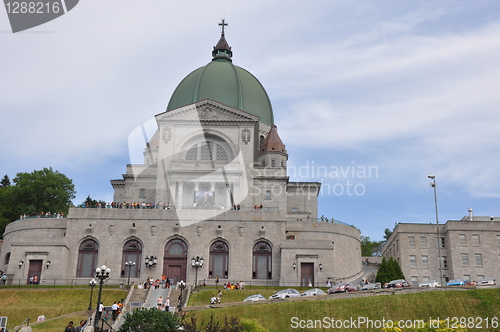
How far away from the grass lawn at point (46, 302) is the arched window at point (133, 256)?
840cm

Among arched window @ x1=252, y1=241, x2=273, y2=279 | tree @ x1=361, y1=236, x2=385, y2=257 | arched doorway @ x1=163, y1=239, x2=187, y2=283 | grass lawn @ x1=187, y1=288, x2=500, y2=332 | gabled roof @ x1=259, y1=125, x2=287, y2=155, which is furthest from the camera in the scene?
tree @ x1=361, y1=236, x2=385, y2=257

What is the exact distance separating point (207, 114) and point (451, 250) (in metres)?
34.1

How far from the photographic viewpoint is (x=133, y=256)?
212 ft

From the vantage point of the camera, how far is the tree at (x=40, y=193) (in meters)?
86.9

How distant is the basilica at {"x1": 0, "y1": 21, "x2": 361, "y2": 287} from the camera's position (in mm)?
63344

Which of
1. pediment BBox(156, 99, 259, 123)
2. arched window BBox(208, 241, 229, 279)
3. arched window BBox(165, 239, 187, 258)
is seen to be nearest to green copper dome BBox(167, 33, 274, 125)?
pediment BBox(156, 99, 259, 123)

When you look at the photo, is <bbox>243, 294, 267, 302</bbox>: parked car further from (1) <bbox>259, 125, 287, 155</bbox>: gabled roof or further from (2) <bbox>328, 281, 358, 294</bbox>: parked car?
(1) <bbox>259, 125, 287, 155</bbox>: gabled roof

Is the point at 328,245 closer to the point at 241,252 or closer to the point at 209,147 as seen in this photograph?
the point at 241,252

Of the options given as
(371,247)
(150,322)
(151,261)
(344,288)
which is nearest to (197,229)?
(151,261)

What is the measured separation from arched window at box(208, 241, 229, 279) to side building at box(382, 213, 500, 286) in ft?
69.9

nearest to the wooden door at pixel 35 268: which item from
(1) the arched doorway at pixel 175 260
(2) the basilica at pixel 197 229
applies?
(2) the basilica at pixel 197 229

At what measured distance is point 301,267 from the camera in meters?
63.5

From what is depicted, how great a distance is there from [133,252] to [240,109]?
88.9 ft

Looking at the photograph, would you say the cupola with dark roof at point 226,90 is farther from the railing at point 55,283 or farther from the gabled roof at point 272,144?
the railing at point 55,283
